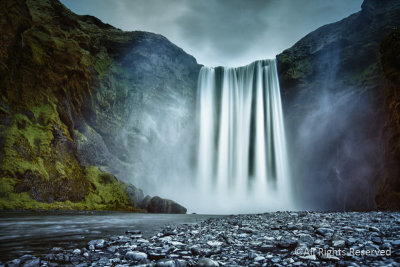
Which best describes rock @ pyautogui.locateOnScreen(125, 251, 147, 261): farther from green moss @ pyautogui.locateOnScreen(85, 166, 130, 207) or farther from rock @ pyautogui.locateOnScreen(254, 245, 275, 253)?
green moss @ pyautogui.locateOnScreen(85, 166, 130, 207)

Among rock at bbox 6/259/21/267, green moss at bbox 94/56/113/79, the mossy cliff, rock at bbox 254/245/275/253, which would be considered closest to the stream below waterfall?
rock at bbox 6/259/21/267

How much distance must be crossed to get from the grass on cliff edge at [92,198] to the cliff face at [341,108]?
28.4 meters

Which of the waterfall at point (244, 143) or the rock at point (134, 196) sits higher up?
the waterfall at point (244, 143)

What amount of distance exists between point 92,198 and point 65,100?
15.6 metres

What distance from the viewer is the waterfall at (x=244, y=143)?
40844 mm

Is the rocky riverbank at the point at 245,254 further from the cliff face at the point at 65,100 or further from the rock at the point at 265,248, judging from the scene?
the cliff face at the point at 65,100

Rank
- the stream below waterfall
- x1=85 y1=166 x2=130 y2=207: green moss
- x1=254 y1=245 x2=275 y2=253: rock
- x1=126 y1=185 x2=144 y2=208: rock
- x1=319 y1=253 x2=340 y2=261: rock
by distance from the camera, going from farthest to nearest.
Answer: x1=126 y1=185 x2=144 y2=208: rock
x1=85 y1=166 x2=130 y2=207: green moss
the stream below waterfall
x1=254 y1=245 x2=275 y2=253: rock
x1=319 y1=253 x2=340 y2=261: rock

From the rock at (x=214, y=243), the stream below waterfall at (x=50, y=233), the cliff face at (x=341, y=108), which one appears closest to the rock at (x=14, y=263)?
the stream below waterfall at (x=50, y=233)

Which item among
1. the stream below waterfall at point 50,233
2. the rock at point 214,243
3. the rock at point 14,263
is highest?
the rock at point 214,243

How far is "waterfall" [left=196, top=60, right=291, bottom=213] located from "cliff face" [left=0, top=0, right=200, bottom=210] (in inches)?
572

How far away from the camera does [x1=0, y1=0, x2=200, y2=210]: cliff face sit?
23.5 metres

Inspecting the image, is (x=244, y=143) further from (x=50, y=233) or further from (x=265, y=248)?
(x=265, y=248)

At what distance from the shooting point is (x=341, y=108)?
3369cm

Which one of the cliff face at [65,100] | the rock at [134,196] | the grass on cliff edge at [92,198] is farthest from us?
the rock at [134,196]
